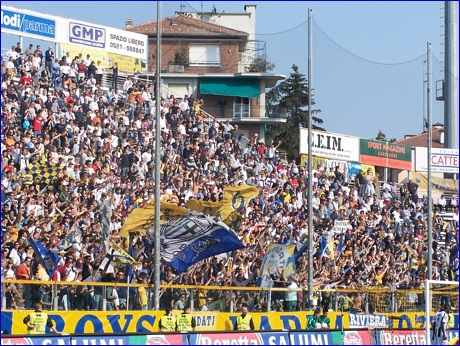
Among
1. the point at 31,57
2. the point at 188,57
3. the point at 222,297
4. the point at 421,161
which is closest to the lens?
the point at 222,297

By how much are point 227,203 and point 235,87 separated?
32092 mm

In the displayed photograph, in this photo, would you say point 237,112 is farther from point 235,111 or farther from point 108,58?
point 108,58

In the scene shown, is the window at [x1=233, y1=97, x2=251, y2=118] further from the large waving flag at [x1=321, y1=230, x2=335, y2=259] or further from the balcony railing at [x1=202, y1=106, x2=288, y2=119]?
the large waving flag at [x1=321, y1=230, x2=335, y2=259]

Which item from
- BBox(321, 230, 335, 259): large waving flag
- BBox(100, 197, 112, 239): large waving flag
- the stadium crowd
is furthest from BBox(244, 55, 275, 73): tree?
BBox(100, 197, 112, 239): large waving flag

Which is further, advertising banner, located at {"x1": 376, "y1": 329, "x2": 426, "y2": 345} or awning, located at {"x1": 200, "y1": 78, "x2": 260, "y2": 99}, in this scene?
awning, located at {"x1": 200, "y1": 78, "x2": 260, "y2": 99}

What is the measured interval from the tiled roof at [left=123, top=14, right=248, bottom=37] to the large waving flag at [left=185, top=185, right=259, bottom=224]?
36.9 metres

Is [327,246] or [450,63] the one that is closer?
[327,246]

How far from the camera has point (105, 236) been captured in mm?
25469

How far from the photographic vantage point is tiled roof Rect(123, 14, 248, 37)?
64750 mm

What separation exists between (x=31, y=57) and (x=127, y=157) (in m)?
5.58

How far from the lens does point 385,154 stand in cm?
5200

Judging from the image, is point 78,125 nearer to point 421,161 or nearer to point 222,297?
point 222,297

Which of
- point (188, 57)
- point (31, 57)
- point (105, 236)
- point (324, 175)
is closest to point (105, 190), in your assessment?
point (105, 236)

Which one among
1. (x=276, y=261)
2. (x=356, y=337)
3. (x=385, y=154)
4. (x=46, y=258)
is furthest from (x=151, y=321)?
(x=385, y=154)
